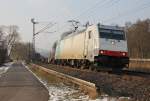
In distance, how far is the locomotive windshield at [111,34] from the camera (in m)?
Result: 29.3

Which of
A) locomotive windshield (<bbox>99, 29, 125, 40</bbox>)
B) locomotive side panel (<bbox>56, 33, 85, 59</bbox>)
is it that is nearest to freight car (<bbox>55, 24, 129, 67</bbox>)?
locomotive windshield (<bbox>99, 29, 125, 40</bbox>)

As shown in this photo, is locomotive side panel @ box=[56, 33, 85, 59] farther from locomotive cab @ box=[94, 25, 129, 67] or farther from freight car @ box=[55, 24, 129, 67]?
locomotive cab @ box=[94, 25, 129, 67]

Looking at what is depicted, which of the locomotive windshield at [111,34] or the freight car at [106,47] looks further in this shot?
the locomotive windshield at [111,34]

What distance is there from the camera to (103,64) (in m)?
28.5

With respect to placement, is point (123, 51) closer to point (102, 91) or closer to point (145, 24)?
point (102, 91)

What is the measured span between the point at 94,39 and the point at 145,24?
6264cm

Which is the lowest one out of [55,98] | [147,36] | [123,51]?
[55,98]

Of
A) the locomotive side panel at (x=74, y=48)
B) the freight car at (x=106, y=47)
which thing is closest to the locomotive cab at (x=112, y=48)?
the freight car at (x=106, y=47)

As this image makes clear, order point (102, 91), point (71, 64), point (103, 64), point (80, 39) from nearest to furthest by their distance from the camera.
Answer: point (102, 91) < point (103, 64) < point (80, 39) < point (71, 64)

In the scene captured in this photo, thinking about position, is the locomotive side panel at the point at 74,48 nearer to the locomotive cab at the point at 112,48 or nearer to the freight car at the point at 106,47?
the freight car at the point at 106,47

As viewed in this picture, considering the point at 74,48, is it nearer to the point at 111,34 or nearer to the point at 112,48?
the point at 111,34

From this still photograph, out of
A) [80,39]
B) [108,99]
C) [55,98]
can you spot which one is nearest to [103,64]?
[80,39]

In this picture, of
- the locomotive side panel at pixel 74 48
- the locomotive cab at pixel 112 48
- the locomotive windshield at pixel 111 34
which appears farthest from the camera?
the locomotive side panel at pixel 74 48

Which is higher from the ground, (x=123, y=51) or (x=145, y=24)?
(x=145, y=24)
